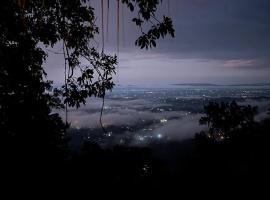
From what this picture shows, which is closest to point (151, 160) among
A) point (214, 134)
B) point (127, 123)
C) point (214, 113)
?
point (214, 113)

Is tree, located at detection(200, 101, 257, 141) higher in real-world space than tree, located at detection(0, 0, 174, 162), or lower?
lower

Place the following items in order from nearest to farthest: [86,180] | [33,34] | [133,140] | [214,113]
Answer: [33,34], [86,180], [214,113], [133,140]

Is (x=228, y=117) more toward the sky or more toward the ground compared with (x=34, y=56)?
more toward the ground

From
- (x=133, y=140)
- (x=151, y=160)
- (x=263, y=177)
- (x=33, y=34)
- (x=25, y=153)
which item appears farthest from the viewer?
(x=133, y=140)

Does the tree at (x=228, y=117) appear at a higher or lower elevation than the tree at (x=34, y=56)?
lower

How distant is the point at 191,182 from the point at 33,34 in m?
5.98

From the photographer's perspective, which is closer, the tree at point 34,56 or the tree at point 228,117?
the tree at point 34,56

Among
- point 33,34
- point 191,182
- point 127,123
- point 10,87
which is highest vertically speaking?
point 33,34

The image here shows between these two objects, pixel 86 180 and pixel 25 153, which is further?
pixel 86 180

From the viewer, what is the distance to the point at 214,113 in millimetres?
34312

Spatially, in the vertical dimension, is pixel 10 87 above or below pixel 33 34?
below

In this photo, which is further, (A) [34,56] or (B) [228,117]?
(B) [228,117]

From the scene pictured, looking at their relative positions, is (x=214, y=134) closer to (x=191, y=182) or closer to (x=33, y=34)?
(x=191, y=182)

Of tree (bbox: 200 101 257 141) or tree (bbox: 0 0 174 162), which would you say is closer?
tree (bbox: 0 0 174 162)
